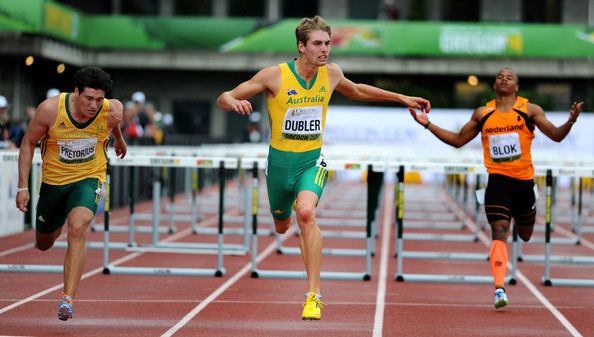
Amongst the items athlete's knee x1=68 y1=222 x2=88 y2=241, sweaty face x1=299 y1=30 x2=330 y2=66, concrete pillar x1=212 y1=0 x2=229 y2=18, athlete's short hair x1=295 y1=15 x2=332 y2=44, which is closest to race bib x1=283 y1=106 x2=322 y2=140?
sweaty face x1=299 y1=30 x2=330 y2=66

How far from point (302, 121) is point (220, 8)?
37938mm

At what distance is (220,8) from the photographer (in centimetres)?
4509

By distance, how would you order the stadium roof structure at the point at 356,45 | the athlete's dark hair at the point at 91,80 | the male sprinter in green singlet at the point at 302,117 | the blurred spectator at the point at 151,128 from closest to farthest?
the male sprinter in green singlet at the point at 302,117 < the athlete's dark hair at the point at 91,80 < the blurred spectator at the point at 151,128 < the stadium roof structure at the point at 356,45

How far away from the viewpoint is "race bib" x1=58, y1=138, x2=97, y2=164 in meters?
7.93

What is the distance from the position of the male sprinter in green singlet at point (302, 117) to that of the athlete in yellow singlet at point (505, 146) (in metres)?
1.69

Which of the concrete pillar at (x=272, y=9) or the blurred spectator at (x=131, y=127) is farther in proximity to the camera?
the concrete pillar at (x=272, y=9)

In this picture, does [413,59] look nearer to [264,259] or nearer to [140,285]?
[264,259]

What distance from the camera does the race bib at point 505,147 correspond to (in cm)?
936

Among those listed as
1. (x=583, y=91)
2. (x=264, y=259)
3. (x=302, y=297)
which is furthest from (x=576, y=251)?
(x=583, y=91)

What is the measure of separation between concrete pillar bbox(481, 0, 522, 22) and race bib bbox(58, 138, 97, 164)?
123ft

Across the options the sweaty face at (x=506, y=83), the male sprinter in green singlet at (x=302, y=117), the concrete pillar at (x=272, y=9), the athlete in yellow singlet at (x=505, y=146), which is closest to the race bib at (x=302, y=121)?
the male sprinter in green singlet at (x=302, y=117)

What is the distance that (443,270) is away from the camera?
12477mm

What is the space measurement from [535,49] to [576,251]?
81.1 feet

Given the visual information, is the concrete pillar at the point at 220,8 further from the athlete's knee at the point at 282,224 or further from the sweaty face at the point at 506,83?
the athlete's knee at the point at 282,224
